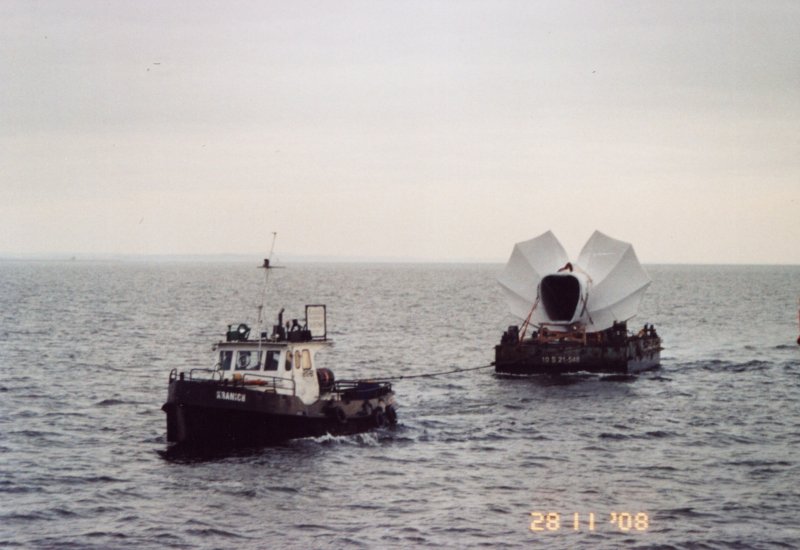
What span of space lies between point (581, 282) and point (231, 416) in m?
34.7

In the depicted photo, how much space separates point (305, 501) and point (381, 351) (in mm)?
50038

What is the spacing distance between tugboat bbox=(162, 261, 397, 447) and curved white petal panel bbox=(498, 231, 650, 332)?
25.5 m

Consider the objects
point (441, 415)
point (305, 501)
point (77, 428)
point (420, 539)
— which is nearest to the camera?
point (420, 539)

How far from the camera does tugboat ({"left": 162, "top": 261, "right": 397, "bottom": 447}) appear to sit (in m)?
39.2

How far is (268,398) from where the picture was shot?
4016 cm

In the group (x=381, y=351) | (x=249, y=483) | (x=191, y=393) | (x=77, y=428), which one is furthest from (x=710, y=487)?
(x=381, y=351)

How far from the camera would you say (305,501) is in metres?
34.2

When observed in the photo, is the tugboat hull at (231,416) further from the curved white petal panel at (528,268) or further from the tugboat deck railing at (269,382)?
the curved white petal panel at (528,268)

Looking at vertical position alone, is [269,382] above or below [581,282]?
below

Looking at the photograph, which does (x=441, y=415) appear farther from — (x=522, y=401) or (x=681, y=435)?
(x=681, y=435)

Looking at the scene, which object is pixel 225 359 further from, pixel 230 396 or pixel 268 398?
pixel 230 396

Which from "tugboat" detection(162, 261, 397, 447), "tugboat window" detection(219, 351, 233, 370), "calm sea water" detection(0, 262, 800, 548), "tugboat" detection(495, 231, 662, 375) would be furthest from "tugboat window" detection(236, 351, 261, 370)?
"tugboat" detection(495, 231, 662, 375)

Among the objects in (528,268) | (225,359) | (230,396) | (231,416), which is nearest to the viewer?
(230,396)
